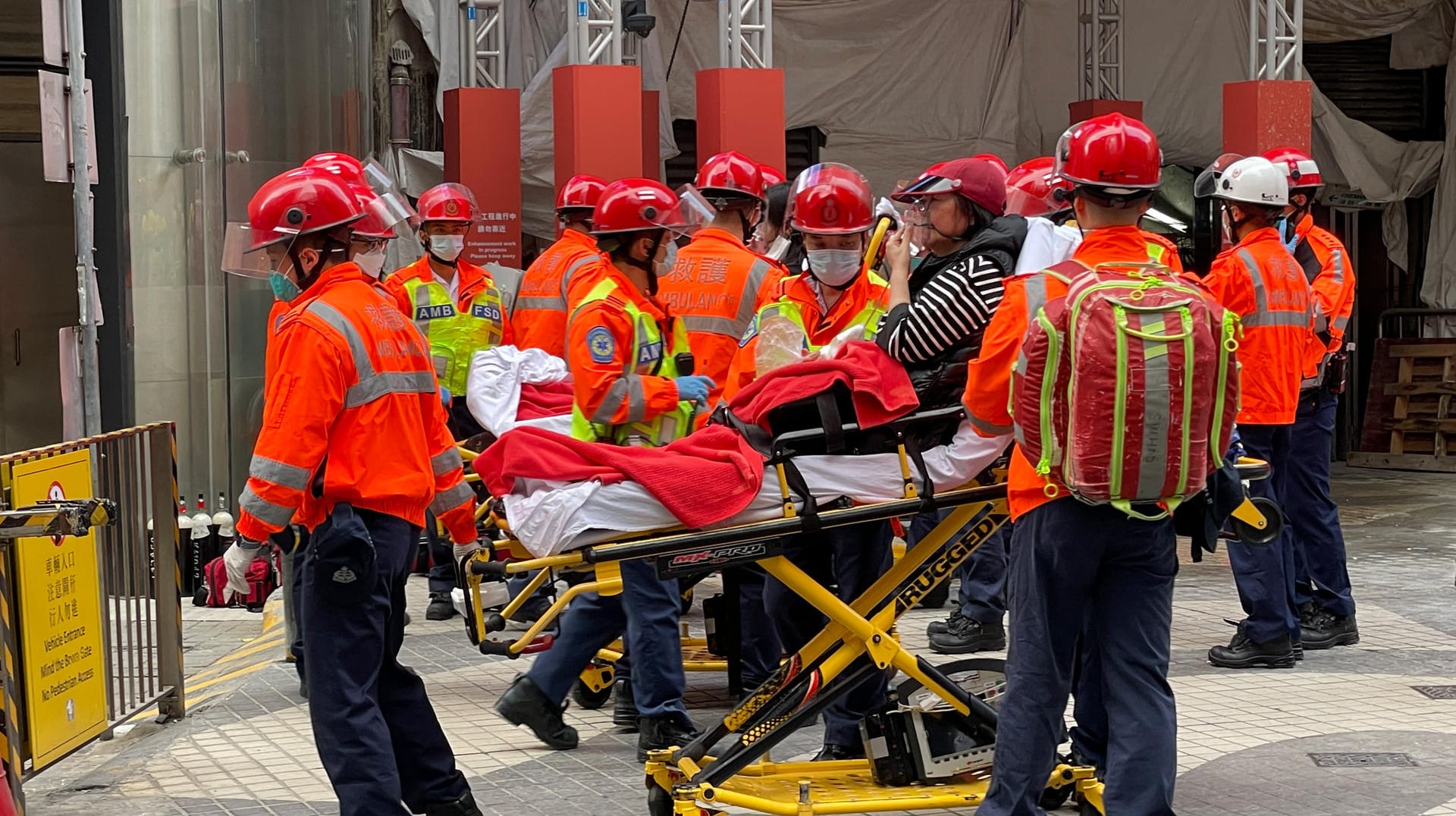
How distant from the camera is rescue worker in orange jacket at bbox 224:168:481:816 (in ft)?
14.6

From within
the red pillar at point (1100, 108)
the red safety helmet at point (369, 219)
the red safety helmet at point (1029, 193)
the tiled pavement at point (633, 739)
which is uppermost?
the red pillar at point (1100, 108)

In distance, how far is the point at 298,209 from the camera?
4.69 metres

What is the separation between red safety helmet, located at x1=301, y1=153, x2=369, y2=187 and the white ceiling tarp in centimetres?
949

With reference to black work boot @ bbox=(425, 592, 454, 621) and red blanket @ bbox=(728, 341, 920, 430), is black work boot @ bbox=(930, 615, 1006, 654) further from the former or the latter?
red blanket @ bbox=(728, 341, 920, 430)

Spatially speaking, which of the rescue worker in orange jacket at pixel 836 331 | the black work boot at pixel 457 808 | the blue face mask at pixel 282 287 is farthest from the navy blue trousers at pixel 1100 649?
the blue face mask at pixel 282 287

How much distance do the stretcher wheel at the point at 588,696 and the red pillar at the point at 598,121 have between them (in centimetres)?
535

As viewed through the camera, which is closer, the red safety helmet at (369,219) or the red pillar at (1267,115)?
the red safety helmet at (369,219)

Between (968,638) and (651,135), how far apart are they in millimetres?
7259

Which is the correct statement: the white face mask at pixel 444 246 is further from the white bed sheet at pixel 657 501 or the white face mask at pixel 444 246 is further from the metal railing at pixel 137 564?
the white bed sheet at pixel 657 501

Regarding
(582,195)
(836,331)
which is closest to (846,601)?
(836,331)

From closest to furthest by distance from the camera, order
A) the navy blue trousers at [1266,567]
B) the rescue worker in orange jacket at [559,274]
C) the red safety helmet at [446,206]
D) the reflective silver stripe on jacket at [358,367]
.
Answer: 1. the reflective silver stripe on jacket at [358,367]
2. the navy blue trousers at [1266,567]
3. the rescue worker in orange jacket at [559,274]
4. the red safety helmet at [446,206]

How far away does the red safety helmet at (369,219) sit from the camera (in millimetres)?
4863

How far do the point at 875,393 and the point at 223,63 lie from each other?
23.9ft

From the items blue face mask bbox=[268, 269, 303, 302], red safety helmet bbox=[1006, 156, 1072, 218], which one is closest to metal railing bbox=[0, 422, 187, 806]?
blue face mask bbox=[268, 269, 303, 302]
